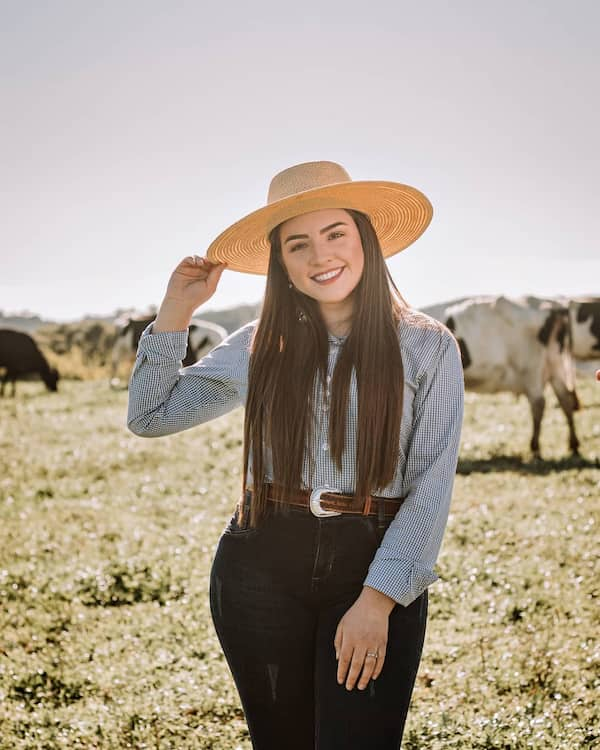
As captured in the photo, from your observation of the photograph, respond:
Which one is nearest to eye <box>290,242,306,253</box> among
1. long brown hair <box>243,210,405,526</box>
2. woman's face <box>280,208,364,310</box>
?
woman's face <box>280,208,364,310</box>

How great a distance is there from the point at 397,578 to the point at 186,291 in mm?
1164

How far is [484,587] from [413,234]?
344 centimetres

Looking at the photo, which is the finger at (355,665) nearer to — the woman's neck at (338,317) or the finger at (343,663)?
the finger at (343,663)

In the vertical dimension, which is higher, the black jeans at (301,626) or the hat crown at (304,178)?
the hat crown at (304,178)

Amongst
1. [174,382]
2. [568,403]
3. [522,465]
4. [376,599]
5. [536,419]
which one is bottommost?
[522,465]

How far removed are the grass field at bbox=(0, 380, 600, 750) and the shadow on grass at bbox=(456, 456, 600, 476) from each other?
37 millimetres

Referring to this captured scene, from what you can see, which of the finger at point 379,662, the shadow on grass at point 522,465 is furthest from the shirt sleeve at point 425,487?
the shadow on grass at point 522,465

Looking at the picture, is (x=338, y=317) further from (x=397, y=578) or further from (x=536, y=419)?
(x=536, y=419)

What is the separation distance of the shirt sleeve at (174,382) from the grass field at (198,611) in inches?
79.0

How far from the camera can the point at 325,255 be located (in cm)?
230

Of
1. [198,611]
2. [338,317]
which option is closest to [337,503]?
[338,317]

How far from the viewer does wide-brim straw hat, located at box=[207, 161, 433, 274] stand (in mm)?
2361

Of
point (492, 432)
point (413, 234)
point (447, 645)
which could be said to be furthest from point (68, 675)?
point (492, 432)

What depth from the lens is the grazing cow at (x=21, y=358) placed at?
21.5m
